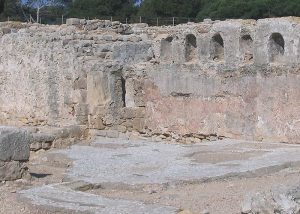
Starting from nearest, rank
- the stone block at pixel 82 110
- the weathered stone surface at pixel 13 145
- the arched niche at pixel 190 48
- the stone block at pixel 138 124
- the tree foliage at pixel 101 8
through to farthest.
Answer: the weathered stone surface at pixel 13 145 → the arched niche at pixel 190 48 → the stone block at pixel 138 124 → the stone block at pixel 82 110 → the tree foliage at pixel 101 8

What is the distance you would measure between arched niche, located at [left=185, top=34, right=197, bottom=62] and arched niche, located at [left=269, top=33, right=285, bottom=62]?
165 cm

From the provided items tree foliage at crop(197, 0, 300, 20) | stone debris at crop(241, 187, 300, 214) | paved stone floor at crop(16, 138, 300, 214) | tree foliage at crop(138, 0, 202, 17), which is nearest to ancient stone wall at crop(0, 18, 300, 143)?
paved stone floor at crop(16, 138, 300, 214)

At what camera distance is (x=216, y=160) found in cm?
788

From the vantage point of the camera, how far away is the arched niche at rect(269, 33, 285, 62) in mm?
9422

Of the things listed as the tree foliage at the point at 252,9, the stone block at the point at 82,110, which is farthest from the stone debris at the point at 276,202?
the tree foliage at the point at 252,9

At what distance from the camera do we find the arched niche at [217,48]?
10.3 m

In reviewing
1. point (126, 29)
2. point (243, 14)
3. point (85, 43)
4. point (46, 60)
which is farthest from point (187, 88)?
point (243, 14)

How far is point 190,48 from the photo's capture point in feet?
35.8

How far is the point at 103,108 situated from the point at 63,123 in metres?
1.13

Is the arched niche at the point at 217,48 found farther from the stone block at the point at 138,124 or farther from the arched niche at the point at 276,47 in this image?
the stone block at the point at 138,124

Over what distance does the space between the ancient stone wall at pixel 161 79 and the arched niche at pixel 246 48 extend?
0.05 feet

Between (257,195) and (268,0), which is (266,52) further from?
(268,0)

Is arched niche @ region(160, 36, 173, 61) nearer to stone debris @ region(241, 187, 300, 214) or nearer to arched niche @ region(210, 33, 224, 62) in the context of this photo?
arched niche @ region(210, 33, 224, 62)

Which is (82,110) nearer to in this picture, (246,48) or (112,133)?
(112,133)
